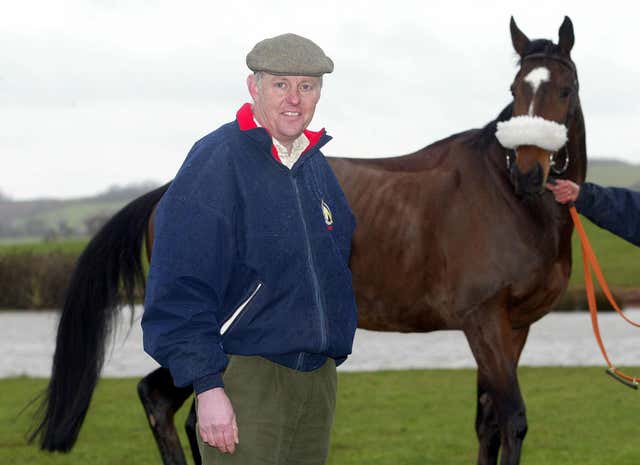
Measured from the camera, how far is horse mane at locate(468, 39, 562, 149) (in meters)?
5.47

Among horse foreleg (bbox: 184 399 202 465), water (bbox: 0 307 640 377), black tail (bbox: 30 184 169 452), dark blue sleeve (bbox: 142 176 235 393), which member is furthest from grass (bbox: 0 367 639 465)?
dark blue sleeve (bbox: 142 176 235 393)

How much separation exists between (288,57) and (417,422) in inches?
248

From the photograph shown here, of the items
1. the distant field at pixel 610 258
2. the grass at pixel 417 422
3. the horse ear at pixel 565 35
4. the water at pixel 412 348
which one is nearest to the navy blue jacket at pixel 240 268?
the horse ear at pixel 565 35

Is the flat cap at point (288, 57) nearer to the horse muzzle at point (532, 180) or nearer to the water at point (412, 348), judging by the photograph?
the horse muzzle at point (532, 180)

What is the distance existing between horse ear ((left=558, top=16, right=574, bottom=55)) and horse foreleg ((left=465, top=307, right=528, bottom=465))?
1644 millimetres

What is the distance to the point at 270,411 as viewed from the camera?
2.81 meters

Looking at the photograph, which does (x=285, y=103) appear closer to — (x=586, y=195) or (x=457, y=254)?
(x=586, y=195)

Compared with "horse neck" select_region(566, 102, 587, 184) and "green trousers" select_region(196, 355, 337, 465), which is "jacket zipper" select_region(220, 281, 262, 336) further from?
"horse neck" select_region(566, 102, 587, 184)

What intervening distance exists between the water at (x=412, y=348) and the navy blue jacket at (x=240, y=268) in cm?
968

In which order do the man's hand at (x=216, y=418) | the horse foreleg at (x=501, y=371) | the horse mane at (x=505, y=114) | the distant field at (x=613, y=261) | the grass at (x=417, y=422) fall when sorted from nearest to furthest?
the man's hand at (x=216, y=418)
the horse foreleg at (x=501, y=371)
the horse mane at (x=505, y=114)
the grass at (x=417, y=422)
the distant field at (x=613, y=261)

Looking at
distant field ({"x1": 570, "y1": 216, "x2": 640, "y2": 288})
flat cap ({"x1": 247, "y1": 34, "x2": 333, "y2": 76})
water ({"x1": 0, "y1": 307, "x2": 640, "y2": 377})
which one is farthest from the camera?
distant field ({"x1": 570, "y1": 216, "x2": 640, "y2": 288})

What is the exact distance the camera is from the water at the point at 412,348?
14664 millimetres

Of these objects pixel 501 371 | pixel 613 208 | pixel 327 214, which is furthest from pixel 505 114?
pixel 327 214

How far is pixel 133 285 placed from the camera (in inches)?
253
